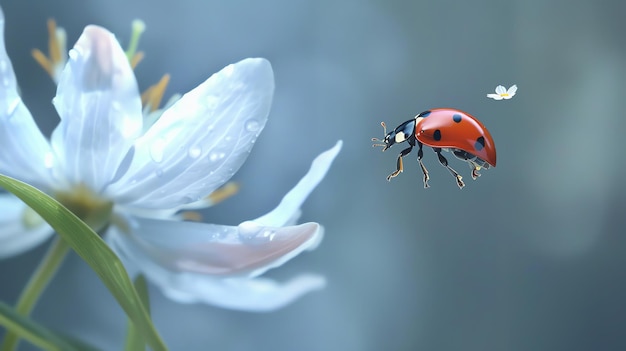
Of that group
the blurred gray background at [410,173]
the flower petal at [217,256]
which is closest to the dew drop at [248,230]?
the flower petal at [217,256]

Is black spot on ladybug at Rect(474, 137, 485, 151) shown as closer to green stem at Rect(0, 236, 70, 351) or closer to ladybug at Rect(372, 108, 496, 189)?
ladybug at Rect(372, 108, 496, 189)

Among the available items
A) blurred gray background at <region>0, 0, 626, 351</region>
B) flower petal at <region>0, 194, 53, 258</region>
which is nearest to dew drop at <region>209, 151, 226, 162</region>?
flower petal at <region>0, 194, 53, 258</region>

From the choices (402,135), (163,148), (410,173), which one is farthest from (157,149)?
(410,173)

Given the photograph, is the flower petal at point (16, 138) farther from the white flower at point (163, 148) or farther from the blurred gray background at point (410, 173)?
the blurred gray background at point (410, 173)

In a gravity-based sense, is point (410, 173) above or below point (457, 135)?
above

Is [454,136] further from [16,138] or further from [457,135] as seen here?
[16,138]

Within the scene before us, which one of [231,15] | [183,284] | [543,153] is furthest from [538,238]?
[183,284]
